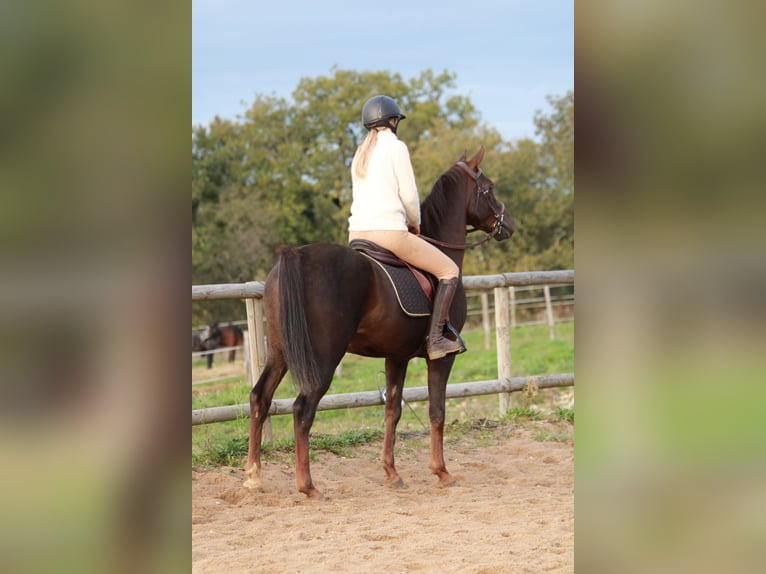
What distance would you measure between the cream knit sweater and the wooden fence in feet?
3.46

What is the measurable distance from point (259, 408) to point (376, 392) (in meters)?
1.66

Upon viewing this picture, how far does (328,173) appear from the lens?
3089 cm

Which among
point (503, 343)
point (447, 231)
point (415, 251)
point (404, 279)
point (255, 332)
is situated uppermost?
point (447, 231)

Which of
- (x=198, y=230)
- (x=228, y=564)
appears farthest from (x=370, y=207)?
(x=198, y=230)

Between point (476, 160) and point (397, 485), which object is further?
point (476, 160)

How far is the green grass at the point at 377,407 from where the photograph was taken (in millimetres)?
6555

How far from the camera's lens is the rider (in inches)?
222

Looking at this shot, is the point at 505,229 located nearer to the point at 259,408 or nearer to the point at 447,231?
the point at 447,231

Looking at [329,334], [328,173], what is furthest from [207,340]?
[329,334]
